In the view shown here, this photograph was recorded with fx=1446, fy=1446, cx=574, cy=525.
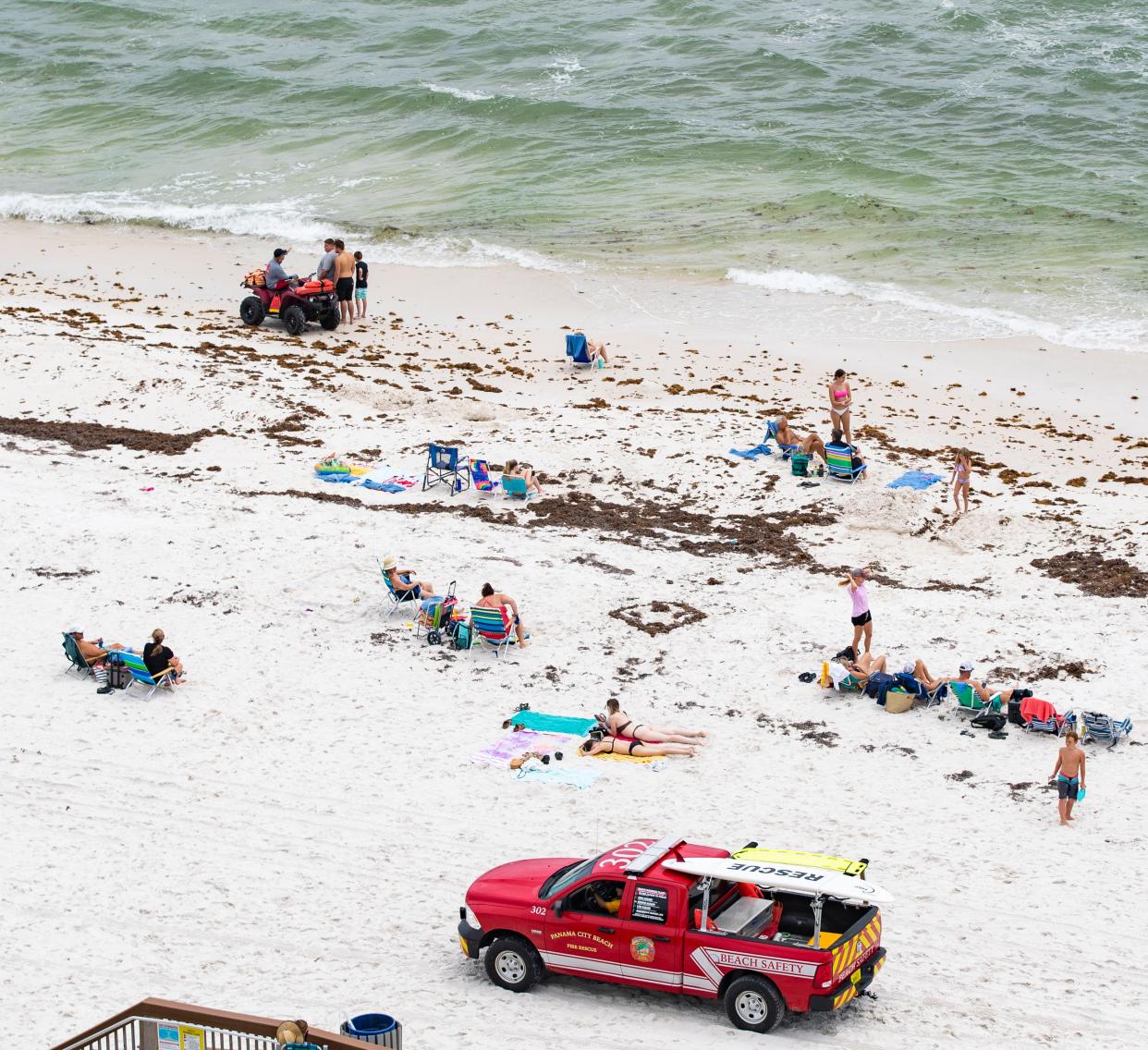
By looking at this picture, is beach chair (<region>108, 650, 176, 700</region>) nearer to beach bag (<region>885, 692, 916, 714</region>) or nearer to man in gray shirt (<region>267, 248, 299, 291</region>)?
beach bag (<region>885, 692, 916, 714</region>)

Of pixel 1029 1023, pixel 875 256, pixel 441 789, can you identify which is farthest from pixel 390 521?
pixel 875 256

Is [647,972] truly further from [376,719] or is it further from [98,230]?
[98,230]

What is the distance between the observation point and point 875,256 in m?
33.0

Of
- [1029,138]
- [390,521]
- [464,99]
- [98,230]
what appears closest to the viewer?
[390,521]

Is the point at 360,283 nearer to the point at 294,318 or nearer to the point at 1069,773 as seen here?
the point at 294,318

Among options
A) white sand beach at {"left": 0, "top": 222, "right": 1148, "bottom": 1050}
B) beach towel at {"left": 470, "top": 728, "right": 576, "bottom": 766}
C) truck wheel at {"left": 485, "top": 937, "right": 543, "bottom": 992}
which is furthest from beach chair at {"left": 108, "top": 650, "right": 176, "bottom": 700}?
truck wheel at {"left": 485, "top": 937, "right": 543, "bottom": 992}

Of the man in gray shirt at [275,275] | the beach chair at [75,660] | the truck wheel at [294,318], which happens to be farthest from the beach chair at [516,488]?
the man in gray shirt at [275,275]

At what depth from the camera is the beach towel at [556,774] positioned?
44.7 ft

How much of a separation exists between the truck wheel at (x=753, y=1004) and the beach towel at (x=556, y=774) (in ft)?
12.8

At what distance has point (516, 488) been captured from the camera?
66.4ft

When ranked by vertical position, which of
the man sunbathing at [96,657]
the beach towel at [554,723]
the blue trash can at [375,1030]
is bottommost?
the blue trash can at [375,1030]

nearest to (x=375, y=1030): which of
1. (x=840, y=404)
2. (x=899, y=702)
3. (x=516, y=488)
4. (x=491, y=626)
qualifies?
(x=491, y=626)

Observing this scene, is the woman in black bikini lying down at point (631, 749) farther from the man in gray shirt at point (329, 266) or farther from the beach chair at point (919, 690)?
the man in gray shirt at point (329, 266)

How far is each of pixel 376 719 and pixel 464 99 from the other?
35254 millimetres
